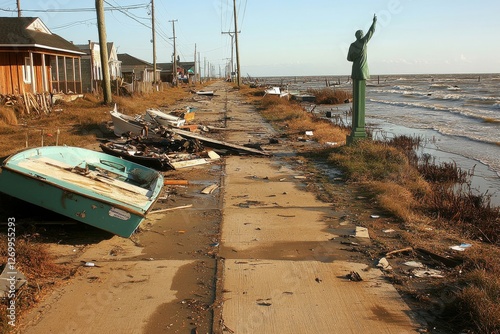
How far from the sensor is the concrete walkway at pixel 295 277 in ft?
14.1

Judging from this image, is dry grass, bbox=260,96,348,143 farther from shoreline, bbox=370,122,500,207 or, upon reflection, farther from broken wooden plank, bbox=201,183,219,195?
broken wooden plank, bbox=201,183,219,195

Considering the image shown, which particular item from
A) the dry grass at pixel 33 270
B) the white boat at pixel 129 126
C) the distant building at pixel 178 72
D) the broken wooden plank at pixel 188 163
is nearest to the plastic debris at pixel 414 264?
the dry grass at pixel 33 270

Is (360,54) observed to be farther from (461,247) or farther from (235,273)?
(235,273)

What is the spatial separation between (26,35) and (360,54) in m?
17.8

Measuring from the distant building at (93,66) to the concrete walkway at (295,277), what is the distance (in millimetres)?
23028

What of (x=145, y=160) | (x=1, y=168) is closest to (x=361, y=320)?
(x=1, y=168)

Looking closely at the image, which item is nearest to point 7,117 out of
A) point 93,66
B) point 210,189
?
point 210,189

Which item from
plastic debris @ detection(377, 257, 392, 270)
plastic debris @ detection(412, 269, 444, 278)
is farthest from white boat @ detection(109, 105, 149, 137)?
plastic debris @ detection(412, 269, 444, 278)

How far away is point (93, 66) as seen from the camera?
3538cm

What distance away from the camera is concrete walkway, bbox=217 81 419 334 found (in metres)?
4.29

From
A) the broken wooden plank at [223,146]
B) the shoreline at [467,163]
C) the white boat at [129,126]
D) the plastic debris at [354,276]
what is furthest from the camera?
the white boat at [129,126]

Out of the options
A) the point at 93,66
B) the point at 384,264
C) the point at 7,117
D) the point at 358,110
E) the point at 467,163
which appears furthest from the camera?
the point at 93,66

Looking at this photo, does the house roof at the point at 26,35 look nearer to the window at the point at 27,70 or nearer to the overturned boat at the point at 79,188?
the window at the point at 27,70

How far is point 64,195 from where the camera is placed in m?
5.82
